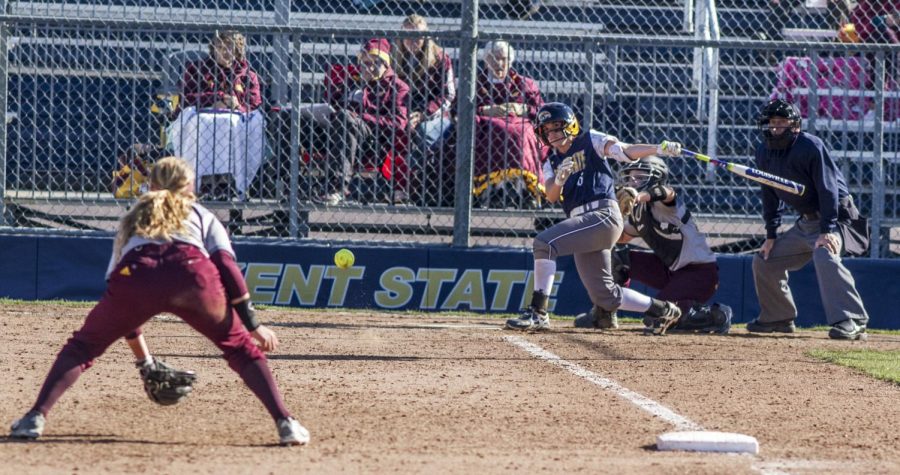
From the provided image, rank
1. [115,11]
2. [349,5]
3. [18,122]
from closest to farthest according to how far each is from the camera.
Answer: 1. [18,122]
2. [115,11]
3. [349,5]

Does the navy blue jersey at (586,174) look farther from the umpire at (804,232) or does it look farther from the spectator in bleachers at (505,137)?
the spectator in bleachers at (505,137)

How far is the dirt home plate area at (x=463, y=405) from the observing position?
16.2 feet

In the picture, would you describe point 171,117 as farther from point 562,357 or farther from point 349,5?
point 562,357

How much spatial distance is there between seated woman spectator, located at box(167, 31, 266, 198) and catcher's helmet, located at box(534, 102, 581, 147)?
9.21ft

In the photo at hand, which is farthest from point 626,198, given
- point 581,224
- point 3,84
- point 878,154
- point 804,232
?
point 3,84

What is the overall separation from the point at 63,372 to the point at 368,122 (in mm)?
6162

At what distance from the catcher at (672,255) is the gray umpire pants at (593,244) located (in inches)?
21.1

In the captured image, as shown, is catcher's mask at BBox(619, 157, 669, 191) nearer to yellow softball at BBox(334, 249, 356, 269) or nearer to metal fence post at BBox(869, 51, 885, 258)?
metal fence post at BBox(869, 51, 885, 258)

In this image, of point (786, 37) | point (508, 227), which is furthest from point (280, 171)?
point (786, 37)

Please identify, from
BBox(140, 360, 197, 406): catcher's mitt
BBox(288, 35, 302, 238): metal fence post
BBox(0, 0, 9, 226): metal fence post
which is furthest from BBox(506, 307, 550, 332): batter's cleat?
BBox(0, 0, 9, 226): metal fence post

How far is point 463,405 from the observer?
6.34 meters

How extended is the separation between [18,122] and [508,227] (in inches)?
172

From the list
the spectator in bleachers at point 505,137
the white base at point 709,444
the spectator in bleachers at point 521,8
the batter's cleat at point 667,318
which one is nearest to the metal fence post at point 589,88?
the spectator in bleachers at point 505,137

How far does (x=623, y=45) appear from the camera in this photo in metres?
10.8
